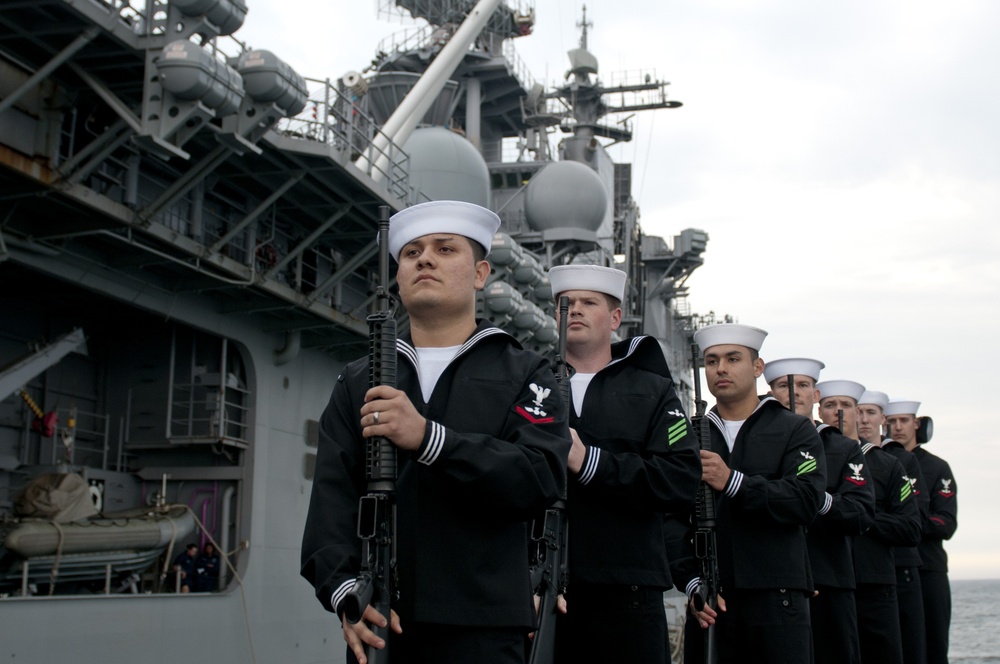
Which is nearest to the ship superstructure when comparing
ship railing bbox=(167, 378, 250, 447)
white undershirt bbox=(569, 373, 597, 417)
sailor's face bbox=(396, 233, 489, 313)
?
ship railing bbox=(167, 378, 250, 447)

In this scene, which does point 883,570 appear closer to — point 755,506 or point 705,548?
point 755,506

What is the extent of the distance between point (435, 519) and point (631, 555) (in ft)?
5.44

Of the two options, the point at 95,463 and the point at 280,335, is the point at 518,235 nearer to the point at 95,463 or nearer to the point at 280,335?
the point at 280,335

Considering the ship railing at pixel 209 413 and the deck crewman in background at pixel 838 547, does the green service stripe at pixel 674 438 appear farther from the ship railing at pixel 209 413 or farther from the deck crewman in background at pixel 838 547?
the ship railing at pixel 209 413

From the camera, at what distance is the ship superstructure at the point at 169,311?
10258mm

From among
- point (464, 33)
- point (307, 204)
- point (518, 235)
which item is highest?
point (464, 33)

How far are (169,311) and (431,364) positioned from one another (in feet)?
35.3

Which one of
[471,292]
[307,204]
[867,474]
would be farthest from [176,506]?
[471,292]

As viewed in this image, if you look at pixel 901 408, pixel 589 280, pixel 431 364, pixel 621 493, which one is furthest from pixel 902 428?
pixel 431 364

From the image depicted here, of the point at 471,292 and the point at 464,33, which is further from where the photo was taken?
the point at 464,33

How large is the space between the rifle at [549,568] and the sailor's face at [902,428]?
7357mm

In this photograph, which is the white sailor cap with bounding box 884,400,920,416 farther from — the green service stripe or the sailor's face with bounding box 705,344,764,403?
the green service stripe

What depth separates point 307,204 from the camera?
47.6 feet

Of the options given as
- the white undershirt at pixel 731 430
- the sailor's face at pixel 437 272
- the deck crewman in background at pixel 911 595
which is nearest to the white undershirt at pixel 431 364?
the sailor's face at pixel 437 272
